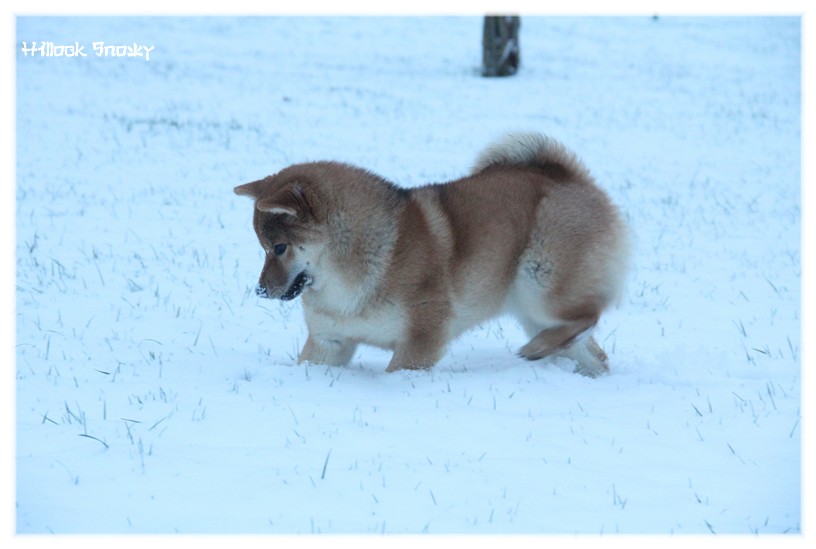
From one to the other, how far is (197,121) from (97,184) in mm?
4547

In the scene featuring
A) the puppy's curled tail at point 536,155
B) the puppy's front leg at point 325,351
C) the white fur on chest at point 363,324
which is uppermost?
the puppy's curled tail at point 536,155

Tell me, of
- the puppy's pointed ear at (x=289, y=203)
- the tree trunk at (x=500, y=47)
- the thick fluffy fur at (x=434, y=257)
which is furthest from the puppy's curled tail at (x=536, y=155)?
the tree trunk at (x=500, y=47)

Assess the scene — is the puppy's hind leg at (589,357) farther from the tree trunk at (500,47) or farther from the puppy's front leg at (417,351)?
the tree trunk at (500,47)

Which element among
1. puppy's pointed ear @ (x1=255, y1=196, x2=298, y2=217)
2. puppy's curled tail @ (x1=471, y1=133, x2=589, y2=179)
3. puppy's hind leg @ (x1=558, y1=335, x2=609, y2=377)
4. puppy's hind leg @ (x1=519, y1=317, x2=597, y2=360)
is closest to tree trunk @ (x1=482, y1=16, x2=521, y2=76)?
puppy's curled tail @ (x1=471, y1=133, x2=589, y2=179)

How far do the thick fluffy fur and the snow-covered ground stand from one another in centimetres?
27

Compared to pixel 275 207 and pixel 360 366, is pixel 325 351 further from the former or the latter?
pixel 275 207

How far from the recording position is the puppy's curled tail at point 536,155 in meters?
5.90

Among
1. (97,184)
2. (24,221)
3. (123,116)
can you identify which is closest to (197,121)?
(123,116)

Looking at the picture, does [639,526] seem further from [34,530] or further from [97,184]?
[97,184]

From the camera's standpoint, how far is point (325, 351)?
207 inches

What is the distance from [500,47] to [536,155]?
15980mm

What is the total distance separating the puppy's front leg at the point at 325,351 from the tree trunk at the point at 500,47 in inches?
663

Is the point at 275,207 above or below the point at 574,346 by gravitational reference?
above

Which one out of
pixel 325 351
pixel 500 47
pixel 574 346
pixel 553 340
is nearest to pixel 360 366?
pixel 325 351
